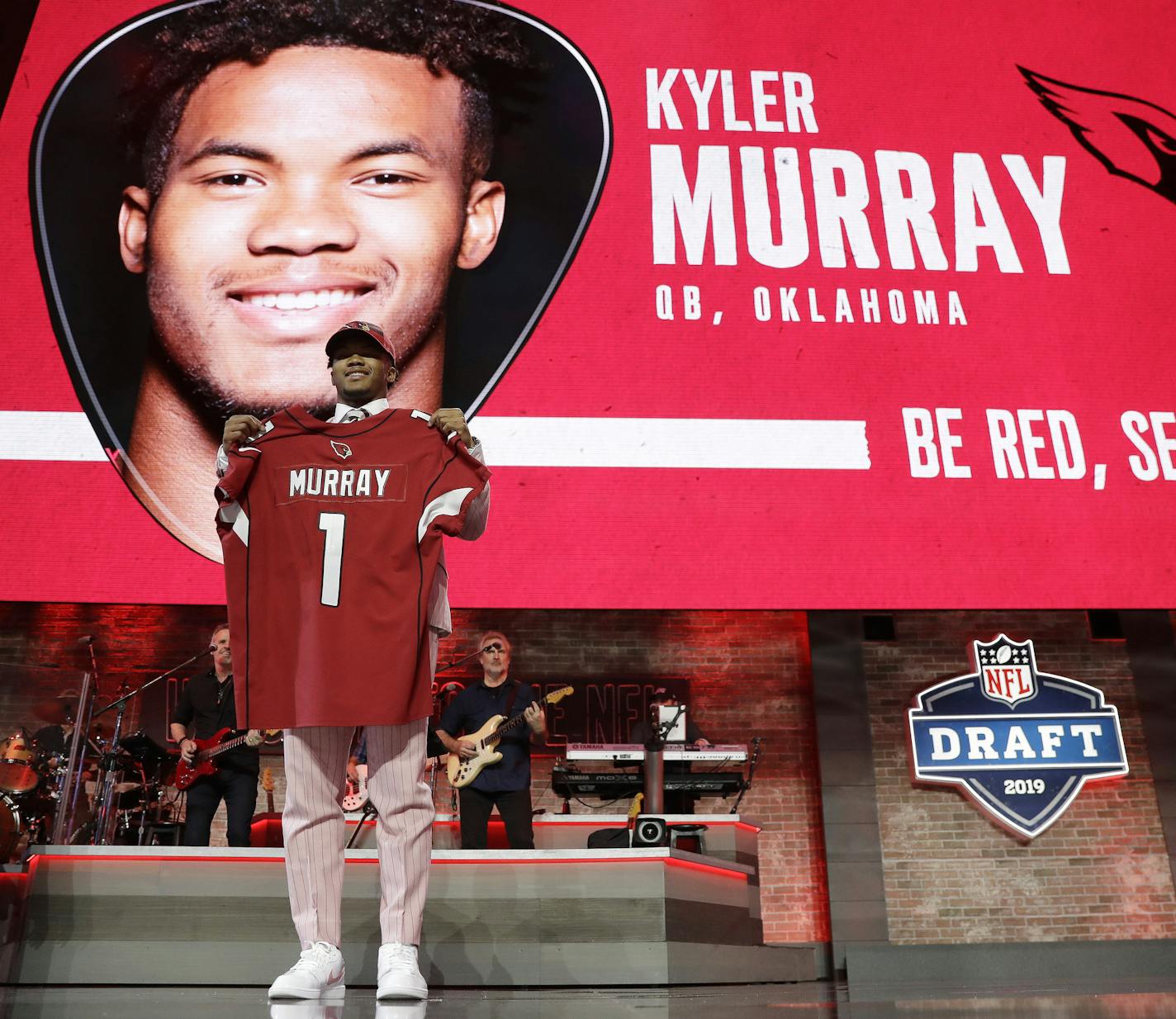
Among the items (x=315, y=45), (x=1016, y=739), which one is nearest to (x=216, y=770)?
(x=315, y=45)

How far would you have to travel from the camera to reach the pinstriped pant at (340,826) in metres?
2.07

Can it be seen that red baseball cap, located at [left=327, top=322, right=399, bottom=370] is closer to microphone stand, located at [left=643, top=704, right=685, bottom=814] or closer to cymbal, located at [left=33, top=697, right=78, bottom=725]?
cymbal, located at [left=33, top=697, right=78, bottom=725]

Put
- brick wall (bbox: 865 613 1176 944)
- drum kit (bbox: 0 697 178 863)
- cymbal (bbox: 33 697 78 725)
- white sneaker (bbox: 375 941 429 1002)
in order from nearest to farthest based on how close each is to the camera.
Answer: white sneaker (bbox: 375 941 429 1002) → drum kit (bbox: 0 697 178 863) → cymbal (bbox: 33 697 78 725) → brick wall (bbox: 865 613 1176 944)

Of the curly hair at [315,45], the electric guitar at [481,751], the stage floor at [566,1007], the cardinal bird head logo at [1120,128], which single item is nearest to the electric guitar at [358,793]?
the electric guitar at [481,751]

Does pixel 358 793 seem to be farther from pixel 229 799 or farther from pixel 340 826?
pixel 340 826

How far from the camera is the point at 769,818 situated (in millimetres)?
6324

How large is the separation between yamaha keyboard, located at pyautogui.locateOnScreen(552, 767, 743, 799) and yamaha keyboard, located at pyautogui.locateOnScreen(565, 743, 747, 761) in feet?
0.26

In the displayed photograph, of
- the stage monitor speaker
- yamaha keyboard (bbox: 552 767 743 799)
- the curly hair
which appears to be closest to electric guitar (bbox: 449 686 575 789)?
yamaha keyboard (bbox: 552 767 743 799)

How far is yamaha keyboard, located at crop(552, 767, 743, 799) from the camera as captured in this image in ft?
17.1

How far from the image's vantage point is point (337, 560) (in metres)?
2.17

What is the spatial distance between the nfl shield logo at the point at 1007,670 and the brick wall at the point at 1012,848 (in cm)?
8

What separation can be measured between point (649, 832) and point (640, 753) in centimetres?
94

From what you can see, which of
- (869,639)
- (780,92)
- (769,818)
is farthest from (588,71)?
(769,818)

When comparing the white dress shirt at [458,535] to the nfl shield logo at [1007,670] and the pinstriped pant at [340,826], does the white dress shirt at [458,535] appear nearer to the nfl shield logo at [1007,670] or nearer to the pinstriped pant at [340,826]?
the pinstriped pant at [340,826]
